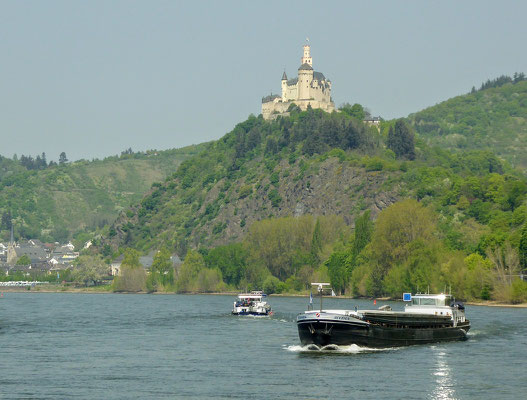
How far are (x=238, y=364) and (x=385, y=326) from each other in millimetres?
17982

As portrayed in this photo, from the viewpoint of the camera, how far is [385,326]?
9919cm

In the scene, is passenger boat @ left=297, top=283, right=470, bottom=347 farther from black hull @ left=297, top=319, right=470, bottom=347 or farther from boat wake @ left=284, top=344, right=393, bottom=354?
boat wake @ left=284, top=344, right=393, bottom=354

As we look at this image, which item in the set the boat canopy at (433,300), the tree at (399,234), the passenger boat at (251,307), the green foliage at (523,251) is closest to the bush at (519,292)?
the green foliage at (523,251)

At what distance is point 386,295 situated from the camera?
194 m

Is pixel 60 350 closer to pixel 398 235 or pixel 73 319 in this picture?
pixel 73 319

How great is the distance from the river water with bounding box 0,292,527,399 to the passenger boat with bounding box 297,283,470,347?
1.43 meters

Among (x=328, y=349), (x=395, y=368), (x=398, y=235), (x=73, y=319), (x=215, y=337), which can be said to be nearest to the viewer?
(x=395, y=368)

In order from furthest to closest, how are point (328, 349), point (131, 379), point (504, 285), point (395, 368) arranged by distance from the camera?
point (504, 285) → point (328, 349) → point (395, 368) → point (131, 379)

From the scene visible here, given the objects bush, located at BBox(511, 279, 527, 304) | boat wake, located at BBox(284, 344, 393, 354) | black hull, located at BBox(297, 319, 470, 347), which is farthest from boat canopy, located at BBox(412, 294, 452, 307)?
bush, located at BBox(511, 279, 527, 304)

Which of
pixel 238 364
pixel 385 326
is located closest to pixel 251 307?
pixel 385 326

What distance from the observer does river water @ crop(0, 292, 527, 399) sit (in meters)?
73.9

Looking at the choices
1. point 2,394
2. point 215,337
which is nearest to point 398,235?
point 215,337

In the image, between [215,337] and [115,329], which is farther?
[115,329]

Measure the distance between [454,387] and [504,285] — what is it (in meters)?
93.7
